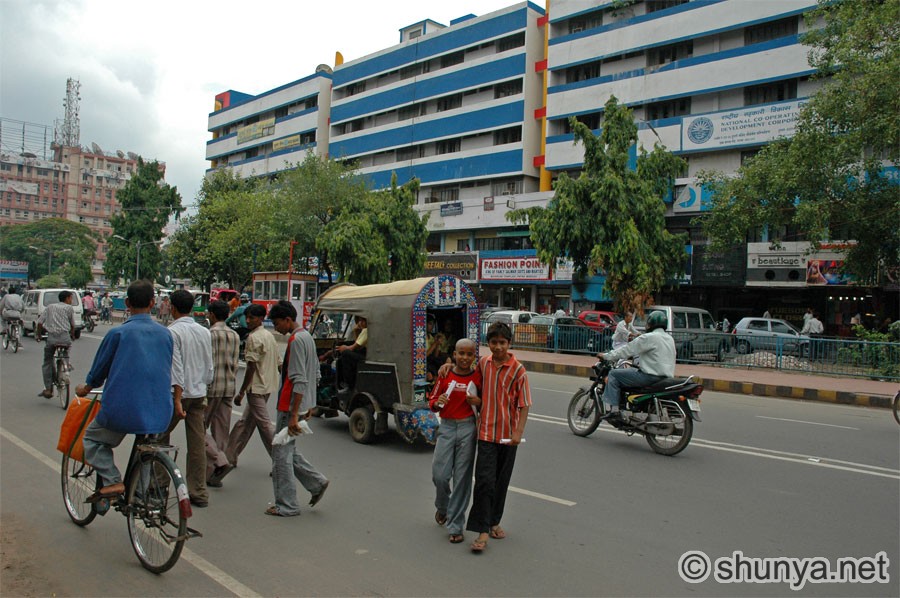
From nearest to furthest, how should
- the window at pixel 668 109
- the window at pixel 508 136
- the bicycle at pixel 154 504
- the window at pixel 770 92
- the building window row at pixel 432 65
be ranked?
the bicycle at pixel 154 504, the window at pixel 770 92, the window at pixel 668 109, the window at pixel 508 136, the building window row at pixel 432 65

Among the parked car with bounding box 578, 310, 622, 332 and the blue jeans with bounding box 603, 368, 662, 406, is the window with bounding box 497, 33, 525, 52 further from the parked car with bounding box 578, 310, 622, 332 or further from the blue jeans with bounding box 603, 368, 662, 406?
the blue jeans with bounding box 603, 368, 662, 406

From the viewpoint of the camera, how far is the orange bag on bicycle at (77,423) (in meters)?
4.39

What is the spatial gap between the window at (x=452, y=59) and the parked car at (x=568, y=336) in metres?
28.5

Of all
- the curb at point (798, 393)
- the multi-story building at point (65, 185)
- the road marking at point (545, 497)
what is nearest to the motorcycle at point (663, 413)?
the road marking at point (545, 497)

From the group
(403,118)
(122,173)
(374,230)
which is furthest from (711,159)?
(122,173)

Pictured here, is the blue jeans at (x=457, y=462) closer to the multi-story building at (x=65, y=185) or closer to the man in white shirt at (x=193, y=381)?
the man in white shirt at (x=193, y=381)

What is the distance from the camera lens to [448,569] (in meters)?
4.22

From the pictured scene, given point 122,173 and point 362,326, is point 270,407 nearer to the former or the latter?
point 362,326

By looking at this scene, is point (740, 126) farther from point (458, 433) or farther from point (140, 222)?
point (140, 222)

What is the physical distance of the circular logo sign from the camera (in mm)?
32281

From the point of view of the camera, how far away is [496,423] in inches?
179

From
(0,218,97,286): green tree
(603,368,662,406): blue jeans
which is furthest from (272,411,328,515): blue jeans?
(0,218,97,286): green tree

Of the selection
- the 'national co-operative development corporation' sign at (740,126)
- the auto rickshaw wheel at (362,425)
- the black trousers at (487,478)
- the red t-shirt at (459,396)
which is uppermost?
the 'national co-operative development corporation' sign at (740,126)

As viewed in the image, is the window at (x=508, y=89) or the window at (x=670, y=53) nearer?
the window at (x=670, y=53)
